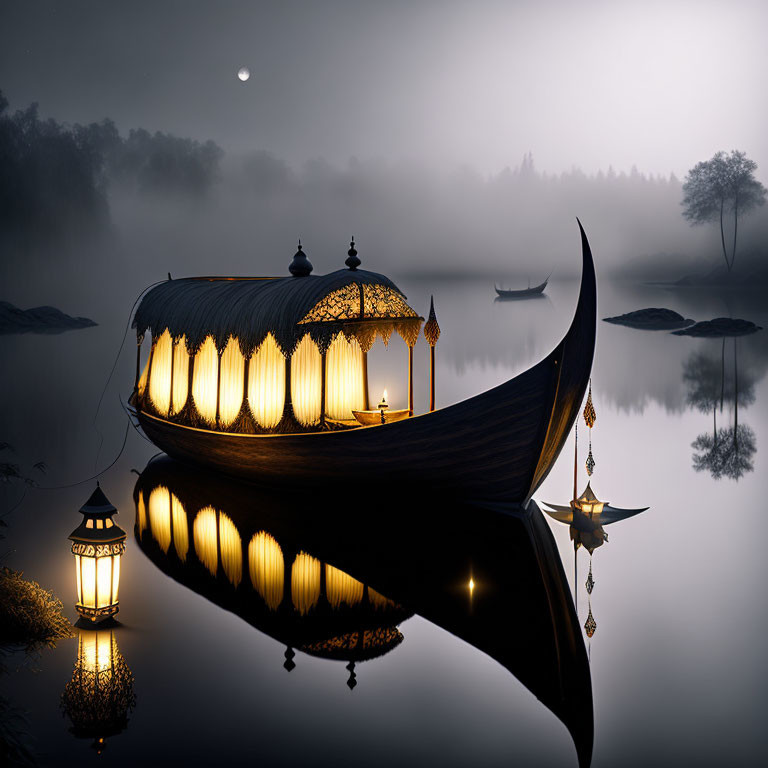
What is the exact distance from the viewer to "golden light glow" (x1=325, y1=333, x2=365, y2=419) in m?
7.08

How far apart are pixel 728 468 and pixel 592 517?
2656 mm

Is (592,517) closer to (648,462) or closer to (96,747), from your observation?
(648,462)

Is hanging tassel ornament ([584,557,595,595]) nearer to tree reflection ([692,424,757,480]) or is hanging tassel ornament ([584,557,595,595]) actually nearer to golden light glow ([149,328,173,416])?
tree reflection ([692,424,757,480])

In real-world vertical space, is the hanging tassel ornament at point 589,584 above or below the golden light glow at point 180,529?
below

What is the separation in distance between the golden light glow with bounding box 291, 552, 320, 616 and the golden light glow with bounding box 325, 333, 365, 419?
196 centimetres

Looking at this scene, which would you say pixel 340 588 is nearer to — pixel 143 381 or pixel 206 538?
pixel 206 538

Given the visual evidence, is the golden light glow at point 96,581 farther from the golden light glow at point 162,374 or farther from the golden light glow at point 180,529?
the golden light glow at point 162,374

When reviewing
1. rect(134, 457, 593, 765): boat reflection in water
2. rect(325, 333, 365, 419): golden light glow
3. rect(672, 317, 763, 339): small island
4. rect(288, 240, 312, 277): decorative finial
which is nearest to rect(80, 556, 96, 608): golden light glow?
rect(134, 457, 593, 765): boat reflection in water

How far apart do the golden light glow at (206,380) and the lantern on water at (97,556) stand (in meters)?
2.98

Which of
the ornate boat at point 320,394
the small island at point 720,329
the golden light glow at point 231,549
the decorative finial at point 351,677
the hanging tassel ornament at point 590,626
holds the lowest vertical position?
the decorative finial at point 351,677

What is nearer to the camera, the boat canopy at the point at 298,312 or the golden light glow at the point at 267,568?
the golden light glow at the point at 267,568

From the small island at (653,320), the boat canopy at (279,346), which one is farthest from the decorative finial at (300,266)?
the small island at (653,320)

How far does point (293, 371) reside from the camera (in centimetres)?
662

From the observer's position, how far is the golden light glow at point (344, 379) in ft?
23.2
